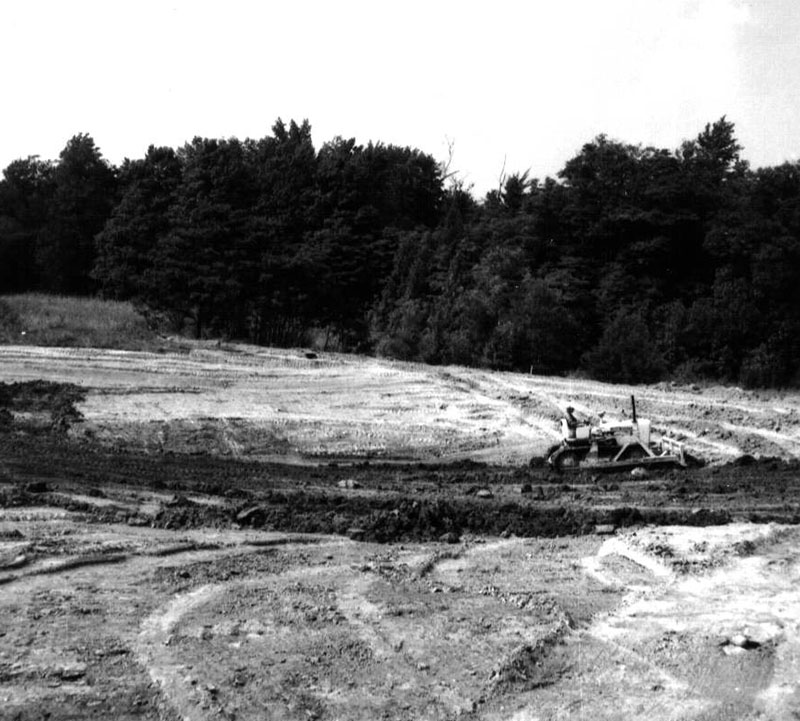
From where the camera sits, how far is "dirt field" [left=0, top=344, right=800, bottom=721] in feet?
22.1

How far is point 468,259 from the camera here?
45.4 metres

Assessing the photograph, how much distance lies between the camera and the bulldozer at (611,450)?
631 inches

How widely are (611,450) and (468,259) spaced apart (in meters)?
29.8

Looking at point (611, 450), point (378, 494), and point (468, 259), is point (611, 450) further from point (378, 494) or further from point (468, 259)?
point (468, 259)

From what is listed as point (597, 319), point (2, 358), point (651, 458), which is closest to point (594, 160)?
point (597, 319)

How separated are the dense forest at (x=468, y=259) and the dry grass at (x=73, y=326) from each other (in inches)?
86.4

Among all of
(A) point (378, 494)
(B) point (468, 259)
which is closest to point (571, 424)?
(A) point (378, 494)

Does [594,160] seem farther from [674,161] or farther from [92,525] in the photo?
[92,525]

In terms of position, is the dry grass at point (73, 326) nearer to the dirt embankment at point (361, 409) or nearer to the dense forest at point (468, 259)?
the dense forest at point (468, 259)

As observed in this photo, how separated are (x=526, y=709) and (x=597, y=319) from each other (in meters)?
34.4

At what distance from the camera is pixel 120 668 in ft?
22.6

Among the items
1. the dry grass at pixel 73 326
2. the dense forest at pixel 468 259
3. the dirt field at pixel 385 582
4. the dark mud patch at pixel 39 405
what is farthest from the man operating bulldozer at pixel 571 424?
the dry grass at pixel 73 326

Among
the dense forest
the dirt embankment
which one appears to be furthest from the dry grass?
the dirt embankment

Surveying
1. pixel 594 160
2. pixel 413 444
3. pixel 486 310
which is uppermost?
pixel 594 160
